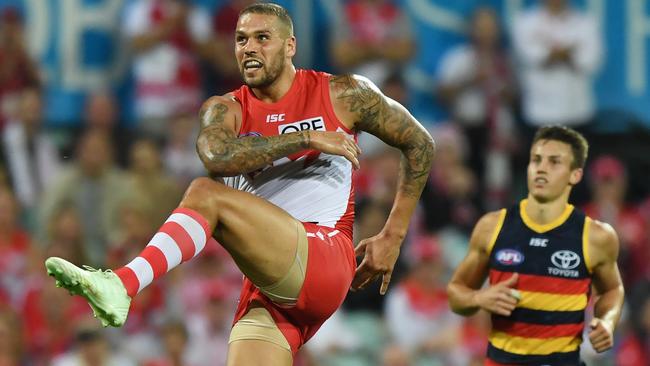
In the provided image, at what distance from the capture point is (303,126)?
545 cm

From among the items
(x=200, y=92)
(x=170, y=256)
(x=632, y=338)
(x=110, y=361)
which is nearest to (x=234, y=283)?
(x=110, y=361)

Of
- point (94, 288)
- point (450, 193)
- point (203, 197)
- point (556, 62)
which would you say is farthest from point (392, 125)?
point (556, 62)

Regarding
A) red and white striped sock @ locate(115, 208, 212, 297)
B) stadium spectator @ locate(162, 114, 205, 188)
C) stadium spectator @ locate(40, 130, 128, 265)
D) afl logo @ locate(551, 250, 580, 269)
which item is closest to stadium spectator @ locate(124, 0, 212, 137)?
stadium spectator @ locate(162, 114, 205, 188)

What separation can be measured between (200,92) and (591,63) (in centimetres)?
344

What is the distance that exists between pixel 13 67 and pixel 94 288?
20.0 ft

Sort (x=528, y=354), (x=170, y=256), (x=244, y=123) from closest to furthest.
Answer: (x=170, y=256), (x=244, y=123), (x=528, y=354)

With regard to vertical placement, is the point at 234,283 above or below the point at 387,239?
below

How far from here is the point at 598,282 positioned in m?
6.19

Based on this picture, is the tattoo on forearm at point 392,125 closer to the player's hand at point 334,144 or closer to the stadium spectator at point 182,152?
the player's hand at point 334,144

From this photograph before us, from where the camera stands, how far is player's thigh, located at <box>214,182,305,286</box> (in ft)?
16.6

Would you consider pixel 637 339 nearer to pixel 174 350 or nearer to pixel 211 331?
pixel 211 331

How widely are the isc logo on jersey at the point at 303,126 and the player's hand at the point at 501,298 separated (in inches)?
48.2

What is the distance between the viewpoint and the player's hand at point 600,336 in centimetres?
574

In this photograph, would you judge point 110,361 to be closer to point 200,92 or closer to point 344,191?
point 200,92
